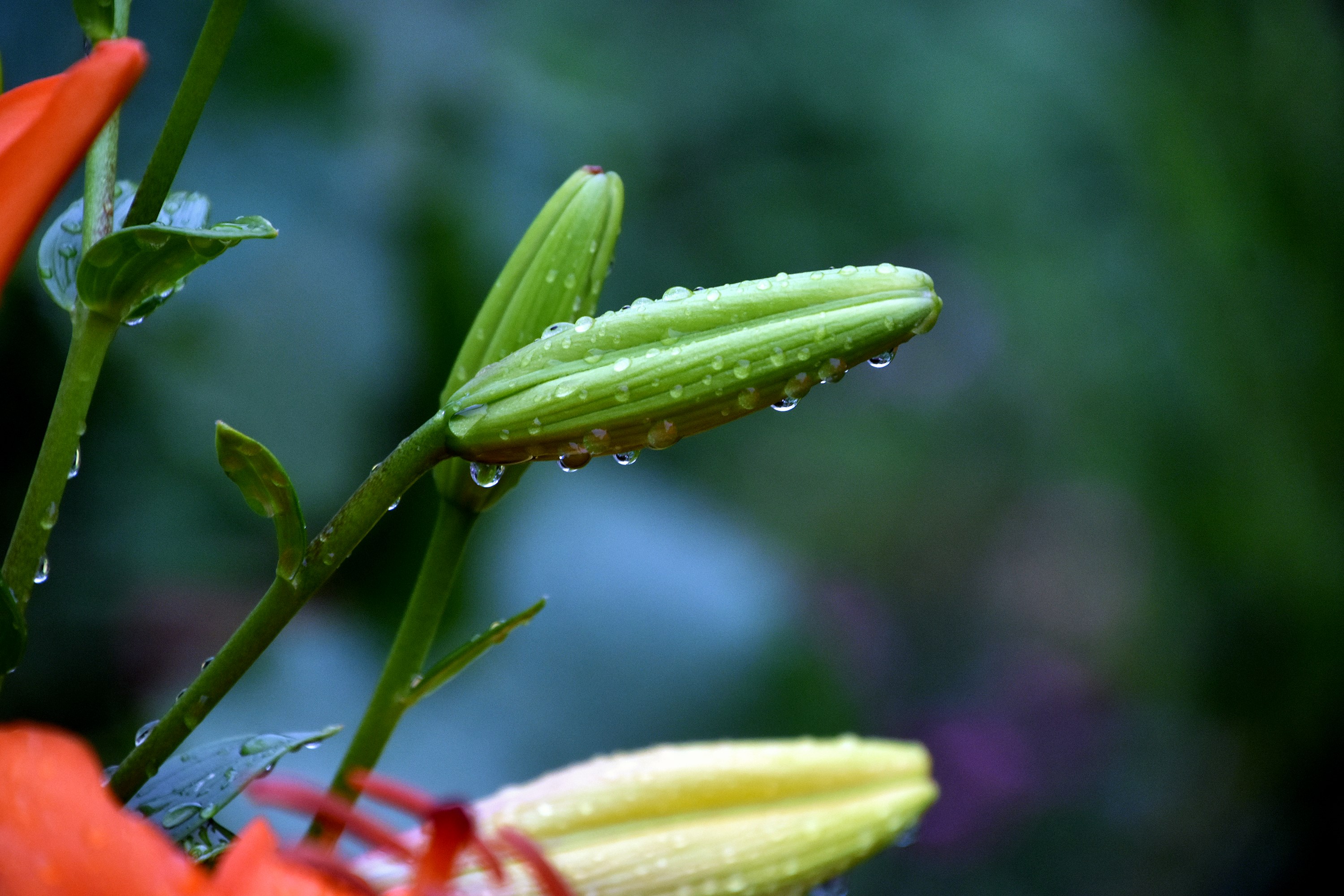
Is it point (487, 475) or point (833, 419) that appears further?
point (833, 419)

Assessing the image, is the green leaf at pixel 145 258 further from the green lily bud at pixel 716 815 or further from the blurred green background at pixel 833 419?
the blurred green background at pixel 833 419

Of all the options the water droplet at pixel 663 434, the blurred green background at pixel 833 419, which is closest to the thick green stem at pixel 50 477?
the water droplet at pixel 663 434

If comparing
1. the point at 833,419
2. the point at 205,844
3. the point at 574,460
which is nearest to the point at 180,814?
the point at 205,844

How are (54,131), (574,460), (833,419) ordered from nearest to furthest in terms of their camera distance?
(54,131)
(574,460)
(833,419)

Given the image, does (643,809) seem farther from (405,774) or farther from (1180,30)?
(1180,30)

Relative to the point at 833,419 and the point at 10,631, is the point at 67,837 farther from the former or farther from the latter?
the point at 833,419

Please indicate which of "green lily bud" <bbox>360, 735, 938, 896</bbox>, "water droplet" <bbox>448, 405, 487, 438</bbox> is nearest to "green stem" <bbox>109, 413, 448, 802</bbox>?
"water droplet" <bbox>448, 405, 487, 438</bbox>

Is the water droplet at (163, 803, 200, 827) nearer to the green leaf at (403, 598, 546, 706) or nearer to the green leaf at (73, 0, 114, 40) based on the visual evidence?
the green leaf at (403, 598, 546, 706)
